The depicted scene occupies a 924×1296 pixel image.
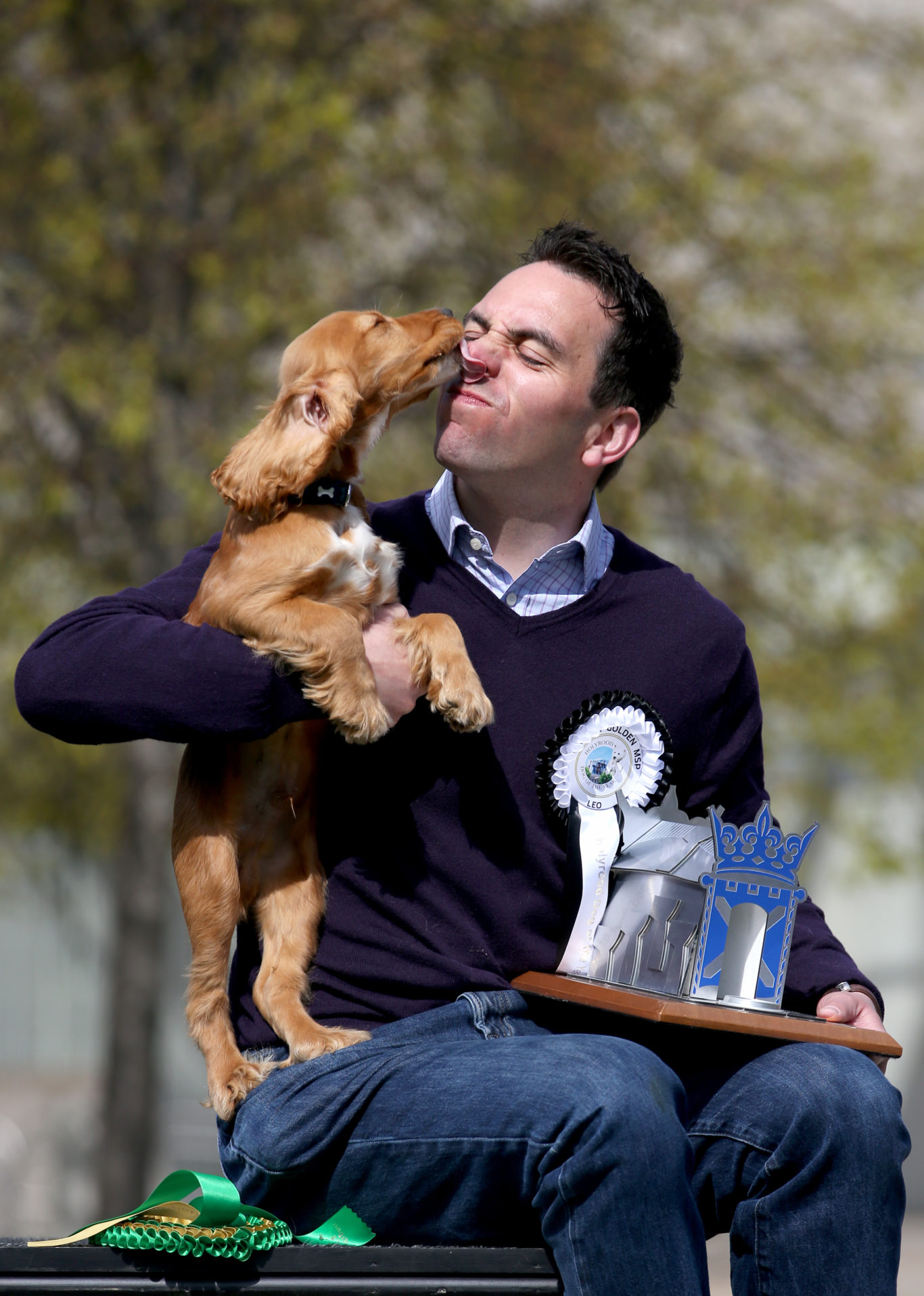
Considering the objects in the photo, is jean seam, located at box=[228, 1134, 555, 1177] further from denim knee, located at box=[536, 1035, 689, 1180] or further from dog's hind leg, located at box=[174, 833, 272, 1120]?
dog's hind leg, located at box=[174, 833, 272, 1120]

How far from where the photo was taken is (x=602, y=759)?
9.09 ft

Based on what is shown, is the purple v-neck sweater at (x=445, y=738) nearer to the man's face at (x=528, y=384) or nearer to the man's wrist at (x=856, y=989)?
the man's wrist at (x=856, y=989)

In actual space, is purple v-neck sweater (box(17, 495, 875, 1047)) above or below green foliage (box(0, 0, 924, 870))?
below

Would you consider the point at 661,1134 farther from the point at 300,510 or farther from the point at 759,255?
the point at 759,255

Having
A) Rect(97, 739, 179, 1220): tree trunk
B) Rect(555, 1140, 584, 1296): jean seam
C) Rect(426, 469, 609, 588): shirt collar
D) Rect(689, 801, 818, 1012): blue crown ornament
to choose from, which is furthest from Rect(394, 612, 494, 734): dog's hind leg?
Rect(97, 739, 179, 1220): tree trunk

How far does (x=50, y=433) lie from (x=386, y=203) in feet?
7.38

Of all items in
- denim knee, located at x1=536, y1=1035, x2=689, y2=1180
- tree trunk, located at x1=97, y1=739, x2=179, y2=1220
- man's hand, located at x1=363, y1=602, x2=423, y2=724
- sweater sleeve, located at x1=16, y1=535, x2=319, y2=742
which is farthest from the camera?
tree trunk, located at x1=97, y1=739, x2=179, y2=1220

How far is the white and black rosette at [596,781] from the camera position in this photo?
272 centimetres

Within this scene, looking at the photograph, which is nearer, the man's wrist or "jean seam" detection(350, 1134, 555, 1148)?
"jean seam" detection(350, 1134, 555, 1148)

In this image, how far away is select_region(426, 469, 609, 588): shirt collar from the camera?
3.01 meters

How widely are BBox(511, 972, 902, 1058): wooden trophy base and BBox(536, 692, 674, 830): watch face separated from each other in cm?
33

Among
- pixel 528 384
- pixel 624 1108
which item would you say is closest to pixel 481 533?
pixel 528 384

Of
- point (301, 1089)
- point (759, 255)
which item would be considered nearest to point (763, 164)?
point (759, 255)

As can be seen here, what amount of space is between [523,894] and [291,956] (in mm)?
445
